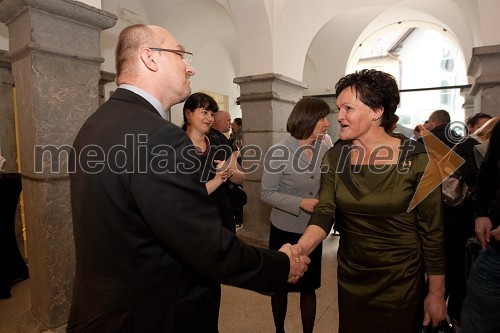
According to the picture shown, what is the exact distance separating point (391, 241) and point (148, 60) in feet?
4.92

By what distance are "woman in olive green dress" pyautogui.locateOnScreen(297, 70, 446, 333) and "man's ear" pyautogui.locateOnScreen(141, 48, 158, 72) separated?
1.07 m

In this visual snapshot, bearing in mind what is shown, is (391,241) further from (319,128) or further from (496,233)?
(319,128)

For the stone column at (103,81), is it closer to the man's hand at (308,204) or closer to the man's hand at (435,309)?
the man's hand at (308,204)

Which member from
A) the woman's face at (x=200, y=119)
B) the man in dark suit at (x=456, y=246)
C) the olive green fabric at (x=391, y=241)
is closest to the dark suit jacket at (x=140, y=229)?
the olive green fabric at (x=391, y=241)

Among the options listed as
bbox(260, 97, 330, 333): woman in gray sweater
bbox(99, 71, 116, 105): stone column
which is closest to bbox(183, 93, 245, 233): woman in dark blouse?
bbox(260, 97, 330, 333): woman in gray sweater

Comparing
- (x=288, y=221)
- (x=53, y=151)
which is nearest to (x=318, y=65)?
(x=288, y=221)

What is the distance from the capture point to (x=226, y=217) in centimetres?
223

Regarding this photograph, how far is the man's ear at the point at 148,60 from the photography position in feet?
4.23

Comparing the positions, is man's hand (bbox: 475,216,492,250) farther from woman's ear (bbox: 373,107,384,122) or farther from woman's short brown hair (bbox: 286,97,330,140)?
woman's short brown hair (bbox: 286,97,330,140)

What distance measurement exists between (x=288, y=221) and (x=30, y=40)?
7.05 ft

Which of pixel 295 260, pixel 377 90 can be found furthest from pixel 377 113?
pixel 295 260

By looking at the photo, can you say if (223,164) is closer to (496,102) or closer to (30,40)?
(30,40)

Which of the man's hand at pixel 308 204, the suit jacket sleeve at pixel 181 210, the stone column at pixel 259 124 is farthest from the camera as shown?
the stone column at pixel 259 124

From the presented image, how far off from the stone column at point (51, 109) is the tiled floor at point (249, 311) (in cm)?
125
